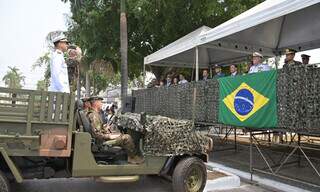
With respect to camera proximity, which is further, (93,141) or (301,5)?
(301,5)

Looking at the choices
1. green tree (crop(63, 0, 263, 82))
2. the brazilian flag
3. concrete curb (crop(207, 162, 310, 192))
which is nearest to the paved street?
concrete curb (crop(207, 162, 310, 192))

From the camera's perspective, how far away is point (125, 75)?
59.7 feet

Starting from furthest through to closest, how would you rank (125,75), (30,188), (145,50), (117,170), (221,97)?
(145,50) → (125,75) → (221,97) → (30,188) → (117,170)

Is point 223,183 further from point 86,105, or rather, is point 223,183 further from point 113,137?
point 86,105

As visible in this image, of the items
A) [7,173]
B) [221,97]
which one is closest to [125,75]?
[221,97]

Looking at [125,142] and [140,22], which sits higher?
[140,22]

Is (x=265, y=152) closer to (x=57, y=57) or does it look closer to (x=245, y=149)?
(x=245, y=149)

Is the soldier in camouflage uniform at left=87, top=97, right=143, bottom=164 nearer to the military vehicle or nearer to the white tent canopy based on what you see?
the military vehicle

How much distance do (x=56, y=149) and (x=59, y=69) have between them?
1.43 metres

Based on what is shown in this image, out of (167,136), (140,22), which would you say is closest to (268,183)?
(167,136)

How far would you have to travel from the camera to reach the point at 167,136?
6660mm

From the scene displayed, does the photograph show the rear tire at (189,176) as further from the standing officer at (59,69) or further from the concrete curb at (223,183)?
the standing officer at (59,69)

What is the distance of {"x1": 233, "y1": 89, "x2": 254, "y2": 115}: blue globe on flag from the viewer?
28.9 feet

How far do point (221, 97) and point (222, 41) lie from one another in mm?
2812
